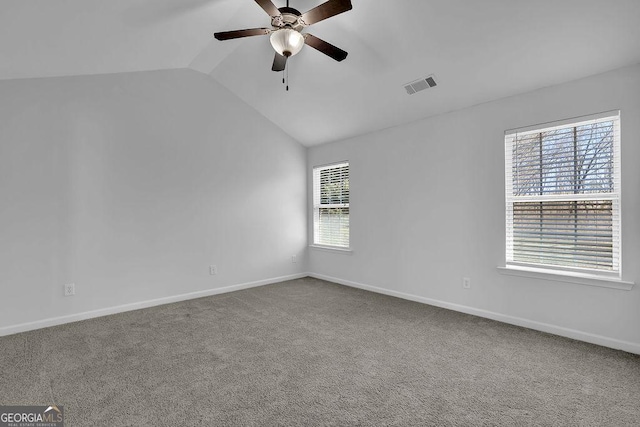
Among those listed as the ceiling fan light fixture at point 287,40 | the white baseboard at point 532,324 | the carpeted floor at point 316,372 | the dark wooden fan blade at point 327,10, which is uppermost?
the dark wooden fan blade at point 327,10

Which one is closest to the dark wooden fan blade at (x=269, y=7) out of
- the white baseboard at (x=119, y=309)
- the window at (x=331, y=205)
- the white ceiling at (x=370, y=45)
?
the white ceiling at (x=370, y=45)

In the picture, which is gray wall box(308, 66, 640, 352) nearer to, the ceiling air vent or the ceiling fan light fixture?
the ceiling air vent

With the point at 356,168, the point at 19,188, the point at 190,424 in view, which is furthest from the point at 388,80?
the point at 19,188

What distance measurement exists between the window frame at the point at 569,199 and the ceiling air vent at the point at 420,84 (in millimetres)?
932

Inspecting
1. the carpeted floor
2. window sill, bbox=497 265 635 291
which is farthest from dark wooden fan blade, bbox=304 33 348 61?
window sill, bbox=497 265 635 291

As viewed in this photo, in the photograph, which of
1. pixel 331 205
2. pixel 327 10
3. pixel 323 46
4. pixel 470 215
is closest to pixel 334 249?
pixel 331 205

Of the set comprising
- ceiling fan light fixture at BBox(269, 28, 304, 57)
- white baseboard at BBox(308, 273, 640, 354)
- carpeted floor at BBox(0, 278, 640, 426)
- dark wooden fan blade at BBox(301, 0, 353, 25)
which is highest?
dark wooden fan blade at BBox(301, 0, 353, 25)

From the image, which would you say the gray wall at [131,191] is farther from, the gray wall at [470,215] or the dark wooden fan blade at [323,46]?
the dark wooden fan blade at [323,46]

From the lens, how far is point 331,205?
5355mm

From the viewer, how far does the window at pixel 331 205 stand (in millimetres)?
5156

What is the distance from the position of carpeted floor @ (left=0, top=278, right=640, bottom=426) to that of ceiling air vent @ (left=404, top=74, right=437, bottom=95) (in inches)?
99.1

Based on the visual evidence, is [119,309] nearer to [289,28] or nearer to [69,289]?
[69,289]

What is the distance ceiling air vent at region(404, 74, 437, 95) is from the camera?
3326 millimetres

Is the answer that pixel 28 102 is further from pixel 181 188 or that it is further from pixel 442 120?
pixel 442 120
